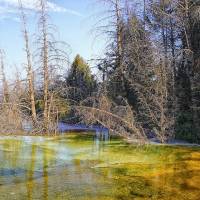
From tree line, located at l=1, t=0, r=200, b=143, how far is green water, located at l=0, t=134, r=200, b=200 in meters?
1.68

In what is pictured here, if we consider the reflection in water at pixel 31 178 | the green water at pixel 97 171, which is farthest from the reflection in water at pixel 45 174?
the reflection in water at pixel 31 178

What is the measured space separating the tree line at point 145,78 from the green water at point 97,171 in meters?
1.68

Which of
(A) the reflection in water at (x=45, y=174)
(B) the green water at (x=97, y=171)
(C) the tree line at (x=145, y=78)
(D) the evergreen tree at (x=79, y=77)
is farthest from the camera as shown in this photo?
(D) the evergreen tree at (x=79, y=77)

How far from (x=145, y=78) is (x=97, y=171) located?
29.2ft

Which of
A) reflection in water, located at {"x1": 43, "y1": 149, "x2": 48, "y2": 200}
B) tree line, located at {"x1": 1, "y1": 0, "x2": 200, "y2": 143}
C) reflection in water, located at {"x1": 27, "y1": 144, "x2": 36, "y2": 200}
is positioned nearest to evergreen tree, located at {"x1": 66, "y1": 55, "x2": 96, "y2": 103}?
tree line, located at {"x1": 1, "y1": 0, "x2": 200, "y2": 143}

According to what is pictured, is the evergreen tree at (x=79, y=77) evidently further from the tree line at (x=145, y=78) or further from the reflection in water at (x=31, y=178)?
the reflection in water at (x=31, y=178)

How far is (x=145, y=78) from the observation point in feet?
68.7

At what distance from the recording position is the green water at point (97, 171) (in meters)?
10.3

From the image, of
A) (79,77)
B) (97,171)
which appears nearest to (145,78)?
(97,171)

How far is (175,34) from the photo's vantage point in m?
22.8

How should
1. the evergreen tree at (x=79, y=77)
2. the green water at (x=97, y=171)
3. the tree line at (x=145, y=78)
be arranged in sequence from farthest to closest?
the evergreen tree at (x=79, y=77), the tree line at (x=145, y=78), the green water at (x=97, y=171)

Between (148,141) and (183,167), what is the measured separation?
5460mm

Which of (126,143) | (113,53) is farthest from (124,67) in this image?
(126,143)

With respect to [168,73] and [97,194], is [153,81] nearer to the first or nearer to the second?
[168,73]
